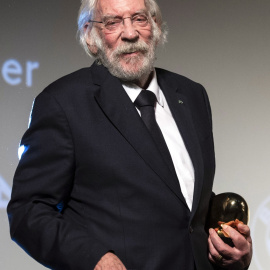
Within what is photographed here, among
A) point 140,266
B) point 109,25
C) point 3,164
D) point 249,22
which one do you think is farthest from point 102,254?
point 249,22

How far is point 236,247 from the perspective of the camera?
1621 millimetres

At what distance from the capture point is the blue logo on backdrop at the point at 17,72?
2535 millimetres

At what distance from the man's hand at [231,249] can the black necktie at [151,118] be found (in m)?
0.21

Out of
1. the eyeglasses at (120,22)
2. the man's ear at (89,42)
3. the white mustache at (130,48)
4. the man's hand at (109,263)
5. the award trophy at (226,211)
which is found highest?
the eyeglasses at (120,22)

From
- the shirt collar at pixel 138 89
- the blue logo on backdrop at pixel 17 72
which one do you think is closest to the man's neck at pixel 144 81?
the shirt collar at pixel 138 89

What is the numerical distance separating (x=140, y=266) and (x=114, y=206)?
0.15 meters

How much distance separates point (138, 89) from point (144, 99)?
0.05 meters

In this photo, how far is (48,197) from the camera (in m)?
1.53

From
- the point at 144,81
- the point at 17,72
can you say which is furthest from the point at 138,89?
the point at 17,72

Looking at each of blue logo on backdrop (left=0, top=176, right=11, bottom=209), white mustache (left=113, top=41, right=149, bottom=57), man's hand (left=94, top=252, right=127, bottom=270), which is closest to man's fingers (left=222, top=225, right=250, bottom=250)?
man's hand (left=94, top=252, right=127, bottom=270)

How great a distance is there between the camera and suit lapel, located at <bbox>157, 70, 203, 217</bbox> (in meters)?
1.61

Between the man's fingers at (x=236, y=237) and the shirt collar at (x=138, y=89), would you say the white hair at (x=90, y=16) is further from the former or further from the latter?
the man's fingers at (x=236, y=237)

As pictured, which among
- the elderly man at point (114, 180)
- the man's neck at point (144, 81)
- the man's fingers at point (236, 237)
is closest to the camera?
the elderly man at point (114, 180)

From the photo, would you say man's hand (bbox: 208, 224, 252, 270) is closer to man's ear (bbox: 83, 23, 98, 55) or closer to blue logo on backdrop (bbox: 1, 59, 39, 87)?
man's ear (bbox: 83, 23, 98, 55)
